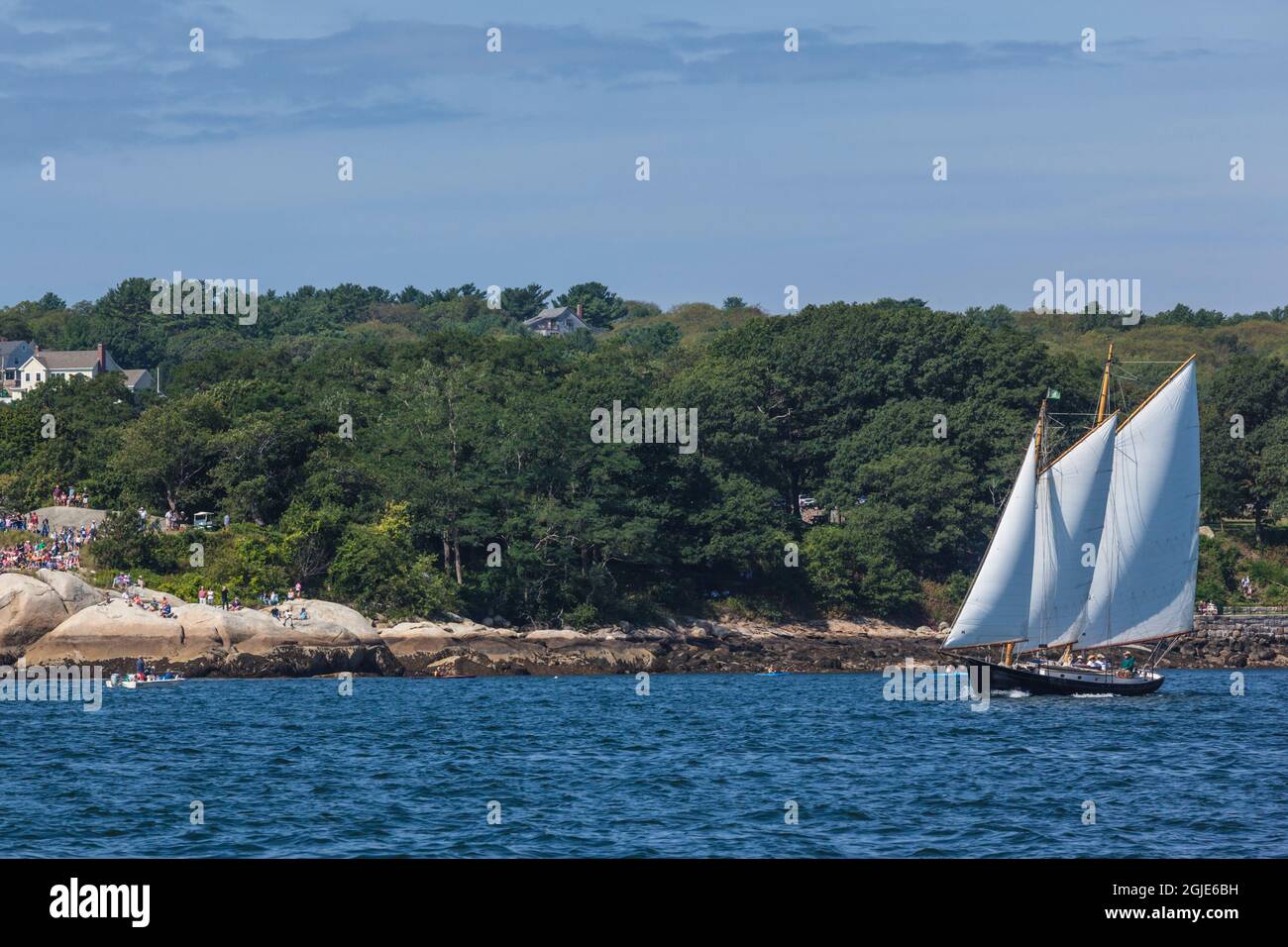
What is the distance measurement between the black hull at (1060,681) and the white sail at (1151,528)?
50.8 inches

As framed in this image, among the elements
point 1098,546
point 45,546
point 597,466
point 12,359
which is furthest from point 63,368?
point 1098,546

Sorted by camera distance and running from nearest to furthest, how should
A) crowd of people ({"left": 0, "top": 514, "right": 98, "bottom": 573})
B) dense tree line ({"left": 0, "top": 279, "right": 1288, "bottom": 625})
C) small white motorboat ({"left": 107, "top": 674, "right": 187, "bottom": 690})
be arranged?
small white motorboat ({"left": 107, "top": 674, "right": 187, "bottom": 690}) < crowd of people ({"left": 0, "top": 514, "right": 98, "bottom": 573}) < dense tree line ({"left": 0, "top": 279, "right": 1288, "bottom": 625})

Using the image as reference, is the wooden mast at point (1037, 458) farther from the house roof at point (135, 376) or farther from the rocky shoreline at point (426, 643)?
the house roof at point (135, 376)

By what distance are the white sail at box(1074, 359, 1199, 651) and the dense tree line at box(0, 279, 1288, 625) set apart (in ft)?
95.3

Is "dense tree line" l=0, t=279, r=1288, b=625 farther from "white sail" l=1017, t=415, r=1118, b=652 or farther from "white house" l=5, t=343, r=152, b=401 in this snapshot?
"white house" l=5, t=343, r=152, b=401

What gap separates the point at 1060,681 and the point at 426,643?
28897mm

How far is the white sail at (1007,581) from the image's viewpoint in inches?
2168

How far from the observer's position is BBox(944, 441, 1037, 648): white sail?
55.1 metres

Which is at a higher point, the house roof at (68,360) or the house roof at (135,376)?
the house roof at (68,360)

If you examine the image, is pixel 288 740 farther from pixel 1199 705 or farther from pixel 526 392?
pixel 526 392

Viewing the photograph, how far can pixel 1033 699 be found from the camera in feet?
185

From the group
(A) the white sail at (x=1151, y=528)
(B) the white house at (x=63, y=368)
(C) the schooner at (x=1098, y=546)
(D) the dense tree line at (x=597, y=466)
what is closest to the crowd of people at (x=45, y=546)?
(D) the dense tree line at (x=597, y=466)

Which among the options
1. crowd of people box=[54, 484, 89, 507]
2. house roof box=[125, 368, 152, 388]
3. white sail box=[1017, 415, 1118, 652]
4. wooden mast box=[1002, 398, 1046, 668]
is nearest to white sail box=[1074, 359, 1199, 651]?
white sail box=[1017, 415, 1118, 652]

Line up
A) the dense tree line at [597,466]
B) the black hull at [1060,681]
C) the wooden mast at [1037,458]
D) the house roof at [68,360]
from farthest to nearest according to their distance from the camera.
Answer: the house roof at [68,360], the dense tree line at [597,466], the black hull at [1060,681], the wooden mast at [1037,458]
